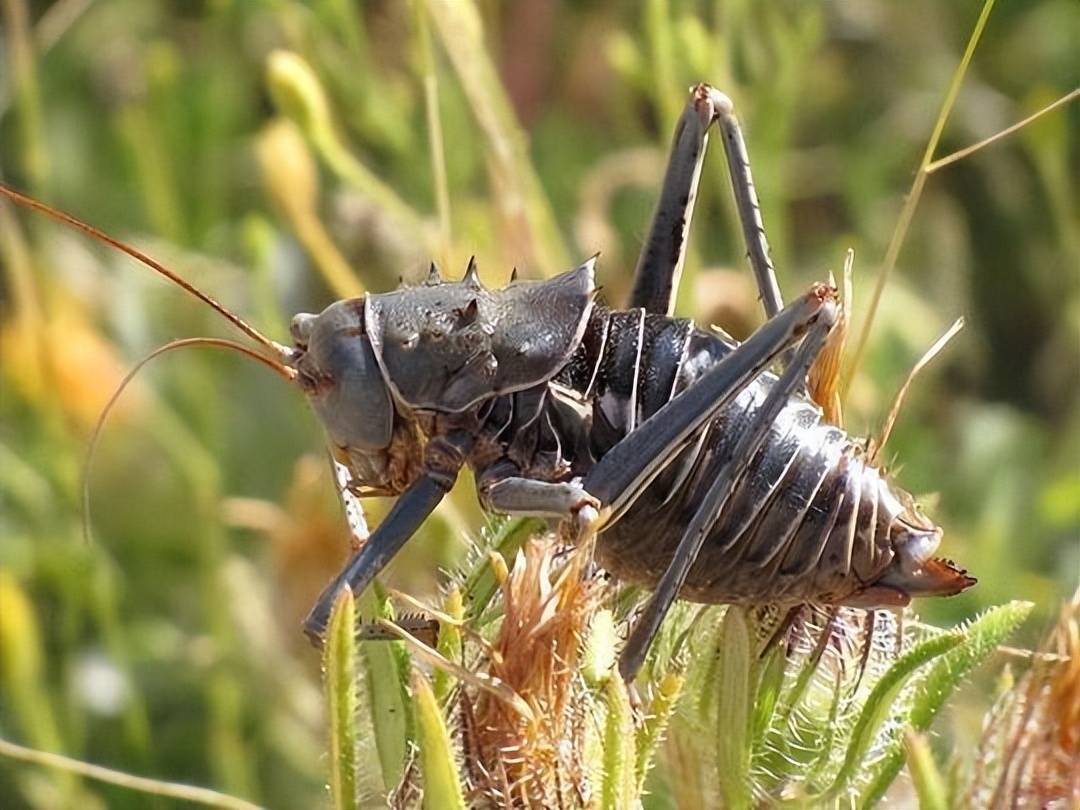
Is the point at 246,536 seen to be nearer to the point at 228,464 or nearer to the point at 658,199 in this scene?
the point at 228,464

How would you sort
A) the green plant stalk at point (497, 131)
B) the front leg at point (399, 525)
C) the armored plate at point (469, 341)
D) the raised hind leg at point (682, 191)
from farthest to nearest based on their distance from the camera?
1. the green plant stalk at point (497, 131)
2. the raised hind leg at point (682, 191)
3. the armored plate at point (469, 341)
4. the front leg at point (399, 525)

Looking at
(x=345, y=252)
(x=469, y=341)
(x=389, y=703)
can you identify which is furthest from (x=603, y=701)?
(x=345, y=252)

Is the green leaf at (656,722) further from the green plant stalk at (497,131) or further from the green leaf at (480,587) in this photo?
the green plant stalk at (497,131)

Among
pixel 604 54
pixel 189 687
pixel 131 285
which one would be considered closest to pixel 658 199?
pixel 189 687

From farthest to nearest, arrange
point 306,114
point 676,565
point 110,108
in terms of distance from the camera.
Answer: point 110,108
point 306,114
point 676,565

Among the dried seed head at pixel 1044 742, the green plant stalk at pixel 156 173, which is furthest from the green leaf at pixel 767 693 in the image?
the green plant stalk at pixel 156 173

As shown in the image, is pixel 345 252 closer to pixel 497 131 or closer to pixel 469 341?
pixel 497 131

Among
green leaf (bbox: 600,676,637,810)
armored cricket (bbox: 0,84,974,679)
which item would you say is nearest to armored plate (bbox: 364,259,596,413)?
armored cricket (bbox: 0,84,974,679)

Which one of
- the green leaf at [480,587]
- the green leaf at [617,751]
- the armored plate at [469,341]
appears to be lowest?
the green leaf at [617,751]
